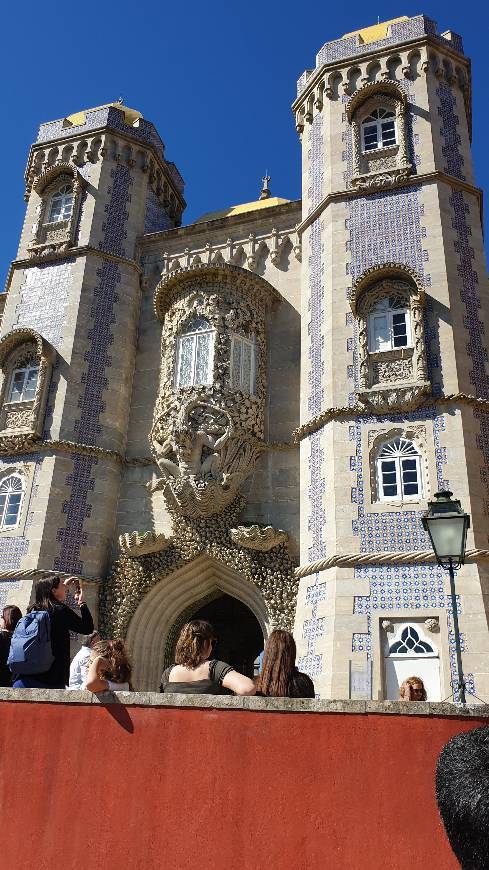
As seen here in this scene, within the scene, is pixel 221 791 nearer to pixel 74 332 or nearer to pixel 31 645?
pixel 31 645

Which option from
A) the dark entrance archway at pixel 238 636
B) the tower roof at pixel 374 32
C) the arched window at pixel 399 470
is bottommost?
the dark entrance archway at pixel 238 636

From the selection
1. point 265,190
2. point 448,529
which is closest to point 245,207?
point 265,190

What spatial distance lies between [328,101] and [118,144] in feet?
20.5

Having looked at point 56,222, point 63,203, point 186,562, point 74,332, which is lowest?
point 186,562

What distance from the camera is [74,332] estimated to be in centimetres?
1733

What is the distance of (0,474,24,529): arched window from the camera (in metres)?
15.6

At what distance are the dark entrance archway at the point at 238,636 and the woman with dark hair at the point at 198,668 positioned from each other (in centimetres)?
1304

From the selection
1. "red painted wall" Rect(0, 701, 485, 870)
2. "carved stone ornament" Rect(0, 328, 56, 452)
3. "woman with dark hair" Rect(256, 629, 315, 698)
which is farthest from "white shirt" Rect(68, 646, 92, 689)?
"carved stone ornament" Rect(0, 328, 56, 452)

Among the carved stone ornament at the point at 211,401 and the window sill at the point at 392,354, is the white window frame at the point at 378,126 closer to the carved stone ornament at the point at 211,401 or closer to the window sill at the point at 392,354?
the carved stone ornament at the point at 211,401

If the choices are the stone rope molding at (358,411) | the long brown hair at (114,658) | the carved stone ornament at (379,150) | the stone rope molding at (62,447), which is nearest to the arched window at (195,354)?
the stone rope molding at (62,447)

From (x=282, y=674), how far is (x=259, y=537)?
8.87m

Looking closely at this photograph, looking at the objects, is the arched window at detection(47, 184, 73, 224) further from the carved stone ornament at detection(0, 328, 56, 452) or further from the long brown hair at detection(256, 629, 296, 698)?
the long brown hair at detection(256, 629, 296, 698)

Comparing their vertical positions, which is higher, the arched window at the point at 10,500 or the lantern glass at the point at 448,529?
the arched window at the point at 10,500

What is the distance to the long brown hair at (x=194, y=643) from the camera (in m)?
5.43
